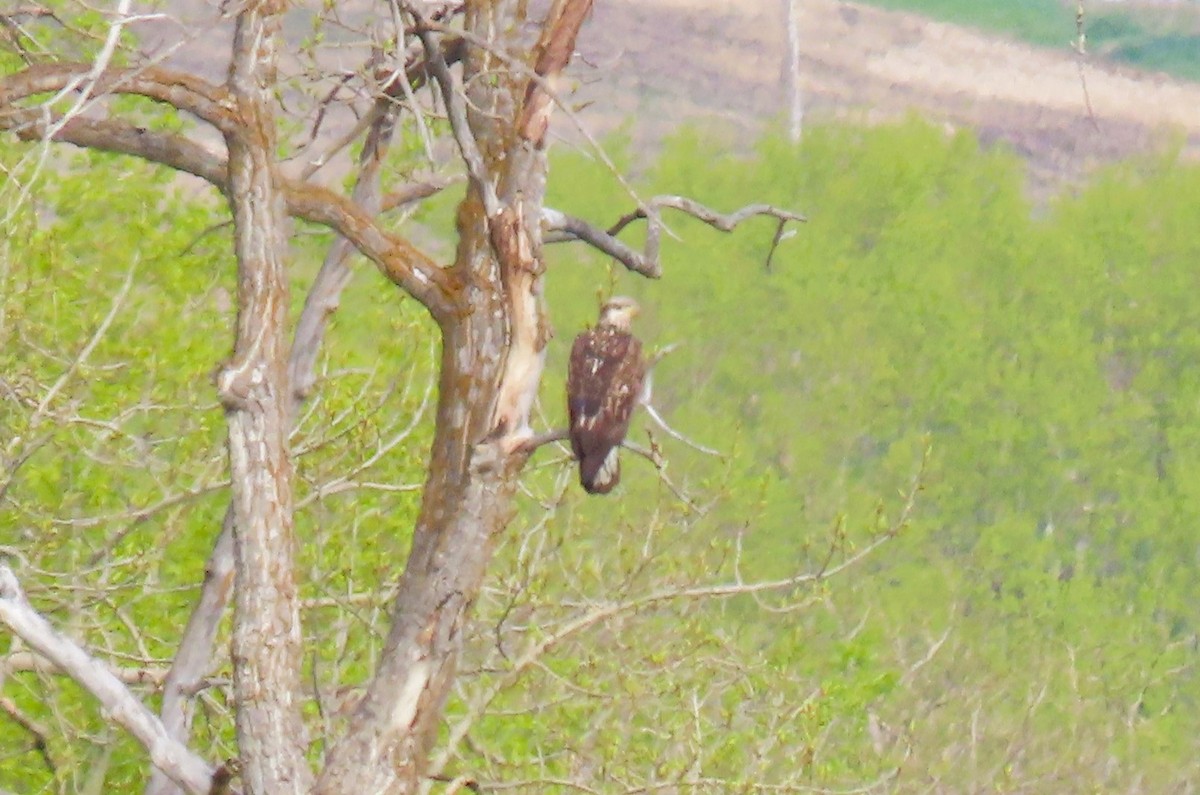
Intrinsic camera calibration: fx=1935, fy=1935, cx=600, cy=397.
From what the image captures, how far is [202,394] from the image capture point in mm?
10344

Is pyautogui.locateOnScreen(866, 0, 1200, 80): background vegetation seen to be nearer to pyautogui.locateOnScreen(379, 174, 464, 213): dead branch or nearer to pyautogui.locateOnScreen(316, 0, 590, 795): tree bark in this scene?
pyautogui.locateOnScreen(379, 174, 464, 213): dead branch

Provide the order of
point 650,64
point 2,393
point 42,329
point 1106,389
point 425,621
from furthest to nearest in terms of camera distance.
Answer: point 650,64 → point 1106,389 → point 42,329 → point 2,393 → point 425,621

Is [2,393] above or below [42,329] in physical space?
above

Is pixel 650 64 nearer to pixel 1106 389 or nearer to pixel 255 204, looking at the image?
pixel 1106 389

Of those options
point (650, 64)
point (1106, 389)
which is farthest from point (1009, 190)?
point (650, 64)

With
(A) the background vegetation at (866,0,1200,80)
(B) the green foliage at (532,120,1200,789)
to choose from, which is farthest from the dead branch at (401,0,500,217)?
(A) the background vegetation at (866,0,1200,80)

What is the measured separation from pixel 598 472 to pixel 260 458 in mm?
1359

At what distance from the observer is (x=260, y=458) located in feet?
15.5

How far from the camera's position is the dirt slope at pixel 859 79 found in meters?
39.2

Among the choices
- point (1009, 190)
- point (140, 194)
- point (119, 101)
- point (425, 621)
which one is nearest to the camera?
point (425, 621)

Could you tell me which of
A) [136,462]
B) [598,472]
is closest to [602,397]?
[598,472]

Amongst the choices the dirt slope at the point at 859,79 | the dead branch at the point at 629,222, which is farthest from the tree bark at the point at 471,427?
Result: the dirt slope at the point at 859,79

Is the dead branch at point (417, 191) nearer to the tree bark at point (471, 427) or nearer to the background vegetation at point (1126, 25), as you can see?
the tree bark at point (471, 427)

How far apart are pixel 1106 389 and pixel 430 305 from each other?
79.8ft
